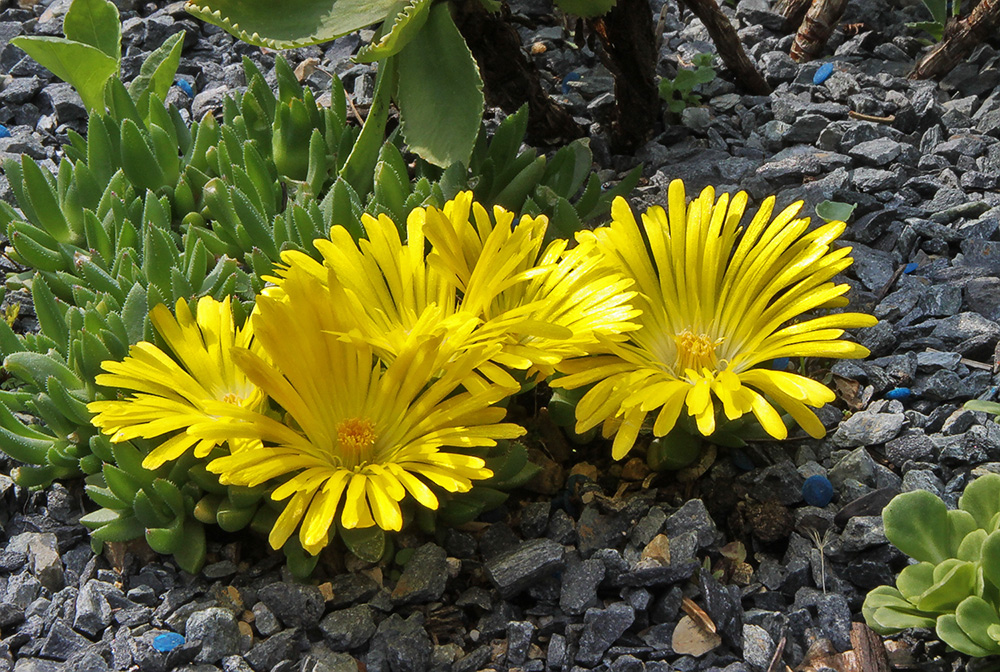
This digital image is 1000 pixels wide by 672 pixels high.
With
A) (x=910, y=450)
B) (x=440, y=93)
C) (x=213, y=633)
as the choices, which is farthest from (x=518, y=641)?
(x=440, y=93)

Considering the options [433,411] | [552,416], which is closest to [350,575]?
[433,411]

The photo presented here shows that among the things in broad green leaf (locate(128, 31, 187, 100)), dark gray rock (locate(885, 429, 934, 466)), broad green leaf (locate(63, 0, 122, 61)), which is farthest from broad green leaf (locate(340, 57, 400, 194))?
dark gray rock (locate(885, 429, 934, 466))

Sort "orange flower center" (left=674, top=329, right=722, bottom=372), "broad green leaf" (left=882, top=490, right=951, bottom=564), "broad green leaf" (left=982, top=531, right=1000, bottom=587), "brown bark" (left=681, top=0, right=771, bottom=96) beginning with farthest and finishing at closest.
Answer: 1. "brown bark" (left=681, top=0, right=771, bottom=96)
2. "orange flower center" (left=674, top=329, right=722, bottom=372)
3. "broad green leaf" (left=882, top=490, right=951, bottom=564)
4. "broad green leaf" (left=982, top=531, right=1000, bottom=587)

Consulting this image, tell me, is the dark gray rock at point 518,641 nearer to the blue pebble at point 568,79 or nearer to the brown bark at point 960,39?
the blue pebble at point 568,79

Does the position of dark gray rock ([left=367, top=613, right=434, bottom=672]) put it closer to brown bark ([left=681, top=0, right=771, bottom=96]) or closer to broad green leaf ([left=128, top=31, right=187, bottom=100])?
broad green leaf ([left=128, top=31, right=187, bottom=100])

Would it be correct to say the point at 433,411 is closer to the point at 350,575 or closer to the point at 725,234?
the point at 350,575

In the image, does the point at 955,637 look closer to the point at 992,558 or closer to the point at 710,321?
the point at 992,558
